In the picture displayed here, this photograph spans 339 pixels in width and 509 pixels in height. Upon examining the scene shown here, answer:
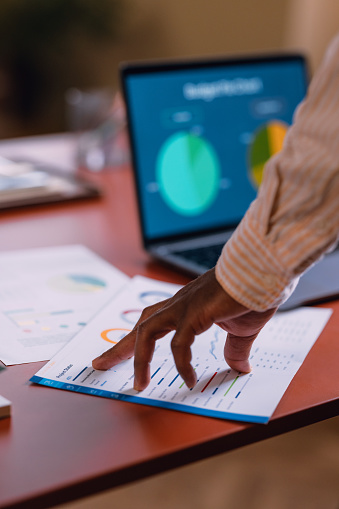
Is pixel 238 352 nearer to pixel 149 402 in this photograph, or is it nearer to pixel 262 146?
pixel 149 402

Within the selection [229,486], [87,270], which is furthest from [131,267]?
[229,486]

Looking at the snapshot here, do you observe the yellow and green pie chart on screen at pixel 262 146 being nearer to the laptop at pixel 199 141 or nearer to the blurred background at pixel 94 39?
the laptop at pixel 199 141

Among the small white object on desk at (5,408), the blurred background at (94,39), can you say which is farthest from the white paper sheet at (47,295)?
the blurred background at (94,39)

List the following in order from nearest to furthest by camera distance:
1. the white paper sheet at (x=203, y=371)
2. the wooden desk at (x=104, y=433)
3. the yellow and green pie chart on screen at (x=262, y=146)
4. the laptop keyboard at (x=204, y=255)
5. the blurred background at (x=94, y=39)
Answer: the wooden desk at (x=104, y=433) → the white paper sheet at (x=203, y=371) → the laptop keyboard at (x=204, y=255) → the yellow and green pie chart on screen at (x=262, y=146) → the blurred background at (x=94, y=39)

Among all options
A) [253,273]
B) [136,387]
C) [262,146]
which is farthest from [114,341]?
[262,146]

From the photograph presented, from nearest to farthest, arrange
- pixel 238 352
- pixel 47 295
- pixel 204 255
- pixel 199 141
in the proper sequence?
pixel 238 352 < pixel 47 295 < pixel 204 255 < pixel 199 141

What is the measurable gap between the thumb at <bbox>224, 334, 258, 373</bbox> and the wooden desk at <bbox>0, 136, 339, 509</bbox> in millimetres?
55

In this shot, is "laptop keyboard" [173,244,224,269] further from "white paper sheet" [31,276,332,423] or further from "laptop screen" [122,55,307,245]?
"white paper sheet" [31,276,332,423]

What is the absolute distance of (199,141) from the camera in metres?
1.14

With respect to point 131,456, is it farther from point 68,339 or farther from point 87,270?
point 87,270

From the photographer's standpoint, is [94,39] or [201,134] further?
[94,39]

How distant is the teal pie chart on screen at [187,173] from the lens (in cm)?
109

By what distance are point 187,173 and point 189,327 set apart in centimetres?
53

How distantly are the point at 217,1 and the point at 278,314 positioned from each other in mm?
3826
